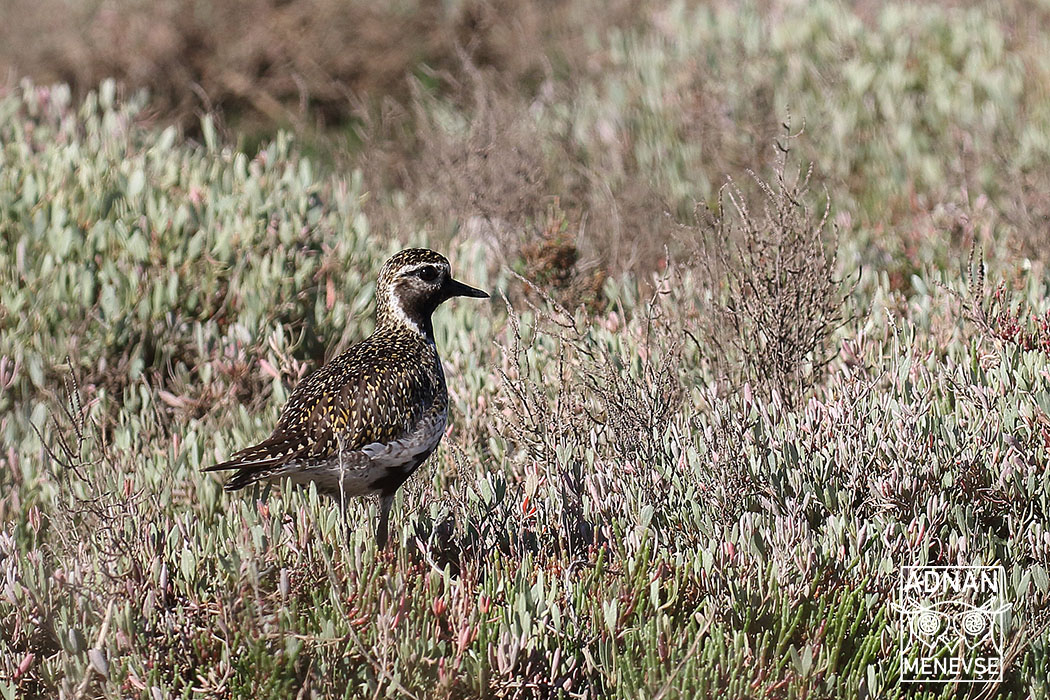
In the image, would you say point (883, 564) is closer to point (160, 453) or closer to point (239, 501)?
point (239, 501)

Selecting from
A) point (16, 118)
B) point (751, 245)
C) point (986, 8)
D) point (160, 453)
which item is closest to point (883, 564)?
point (751, 245)

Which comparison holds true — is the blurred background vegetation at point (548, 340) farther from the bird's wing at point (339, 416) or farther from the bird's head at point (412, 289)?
the bird's head at point (412, 289)

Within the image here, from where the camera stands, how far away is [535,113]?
9297 mm

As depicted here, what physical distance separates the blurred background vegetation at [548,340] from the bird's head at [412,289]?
1.41 ft

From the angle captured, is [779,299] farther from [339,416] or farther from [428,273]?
[339,416]

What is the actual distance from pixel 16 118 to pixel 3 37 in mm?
4073

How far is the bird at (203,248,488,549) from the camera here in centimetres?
424

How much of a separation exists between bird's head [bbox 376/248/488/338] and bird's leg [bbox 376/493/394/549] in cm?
77

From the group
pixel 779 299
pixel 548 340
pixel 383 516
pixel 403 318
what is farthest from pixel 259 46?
pixel 383 516

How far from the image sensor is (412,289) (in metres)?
4.91

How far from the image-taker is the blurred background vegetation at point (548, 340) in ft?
11.9

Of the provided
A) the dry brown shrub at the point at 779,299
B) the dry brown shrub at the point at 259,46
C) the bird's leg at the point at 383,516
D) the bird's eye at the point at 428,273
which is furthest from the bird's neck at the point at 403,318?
the dry brown shrub at the point at 259,46

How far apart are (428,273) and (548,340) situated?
54.0 inches

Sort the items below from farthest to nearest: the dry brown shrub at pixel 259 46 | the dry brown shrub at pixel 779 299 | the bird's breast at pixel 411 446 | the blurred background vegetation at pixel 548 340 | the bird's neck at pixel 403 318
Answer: the dry brown shrub at pixel 259 46, the dry brown shrub at pixel 779 299, the bird's neck at pixel 403 318, the bird's breast at pixel 411 446, the blurred background vegetation at pixel 548 340
